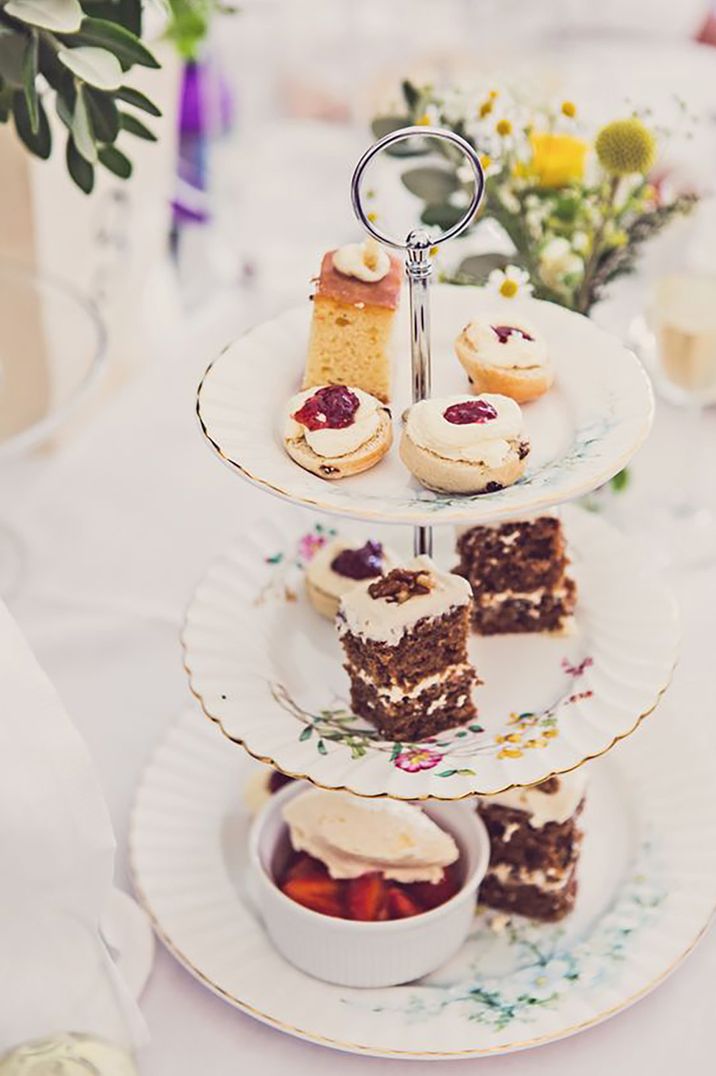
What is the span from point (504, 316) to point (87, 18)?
487mm

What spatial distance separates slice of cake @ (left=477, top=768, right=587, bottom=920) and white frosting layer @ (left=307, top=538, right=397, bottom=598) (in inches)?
9.1

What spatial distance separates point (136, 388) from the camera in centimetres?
205

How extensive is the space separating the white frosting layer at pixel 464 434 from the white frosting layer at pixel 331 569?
258mm

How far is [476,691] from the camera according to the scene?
3.91 ft

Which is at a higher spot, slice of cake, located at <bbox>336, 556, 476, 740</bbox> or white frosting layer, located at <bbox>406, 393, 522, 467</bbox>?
white frosting layer, located at <bbox>406, 393, 522, 467</bbox>

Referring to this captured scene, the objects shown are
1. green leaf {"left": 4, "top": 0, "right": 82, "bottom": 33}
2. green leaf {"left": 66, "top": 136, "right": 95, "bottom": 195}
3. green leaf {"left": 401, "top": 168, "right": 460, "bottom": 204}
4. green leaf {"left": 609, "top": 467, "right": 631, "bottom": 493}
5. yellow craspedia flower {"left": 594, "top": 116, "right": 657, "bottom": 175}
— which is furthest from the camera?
green leaf {"left": 609, "top": 467, "right": 631, "bottom": 493}

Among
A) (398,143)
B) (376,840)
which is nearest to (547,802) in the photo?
(376,840)

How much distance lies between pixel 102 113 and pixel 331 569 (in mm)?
500

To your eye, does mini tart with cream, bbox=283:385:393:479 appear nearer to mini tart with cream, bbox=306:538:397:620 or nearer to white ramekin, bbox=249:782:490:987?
mini tart with cream, bbox=306:538:397:620

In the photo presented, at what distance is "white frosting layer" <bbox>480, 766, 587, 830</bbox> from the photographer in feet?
4.05

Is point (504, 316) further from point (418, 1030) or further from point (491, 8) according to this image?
point (491, 8)

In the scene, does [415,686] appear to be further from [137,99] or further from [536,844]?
[137,99]

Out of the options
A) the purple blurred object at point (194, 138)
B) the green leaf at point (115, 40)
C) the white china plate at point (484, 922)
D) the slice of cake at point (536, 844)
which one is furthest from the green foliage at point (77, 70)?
the purple blurred object at point (194, 138)

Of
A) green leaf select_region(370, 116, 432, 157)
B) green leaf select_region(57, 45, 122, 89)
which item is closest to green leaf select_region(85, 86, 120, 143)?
green leaf select_region(57, 45, 122, 89)
